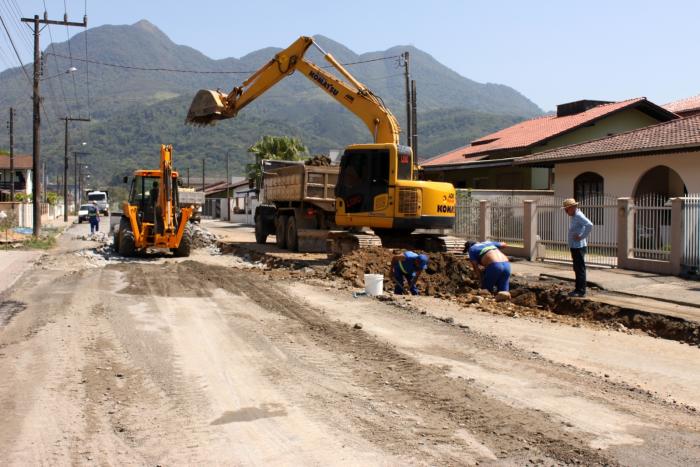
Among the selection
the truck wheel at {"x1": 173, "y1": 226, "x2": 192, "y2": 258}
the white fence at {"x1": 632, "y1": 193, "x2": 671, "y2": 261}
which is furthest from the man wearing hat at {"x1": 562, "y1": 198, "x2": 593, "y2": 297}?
the truck wheel at {"x1": 173, "y1": 226, "x2": 192, "y2": 258}

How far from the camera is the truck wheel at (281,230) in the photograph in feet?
77.8

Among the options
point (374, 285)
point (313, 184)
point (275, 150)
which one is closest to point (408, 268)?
point (374, 285)

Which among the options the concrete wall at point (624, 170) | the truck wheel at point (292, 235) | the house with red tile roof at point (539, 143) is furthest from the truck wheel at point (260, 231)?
the concrete wall at point (624, 170)

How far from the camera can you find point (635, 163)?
76.0 feet

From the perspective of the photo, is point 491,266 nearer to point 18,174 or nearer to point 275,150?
point 275,150

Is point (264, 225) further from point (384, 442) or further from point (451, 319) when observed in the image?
point (384, 442)

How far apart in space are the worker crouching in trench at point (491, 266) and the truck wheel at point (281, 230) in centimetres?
1140

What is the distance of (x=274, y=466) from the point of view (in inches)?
189

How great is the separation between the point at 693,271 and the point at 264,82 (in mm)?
13686

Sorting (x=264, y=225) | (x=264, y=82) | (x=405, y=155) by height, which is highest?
(x=264, y=82)

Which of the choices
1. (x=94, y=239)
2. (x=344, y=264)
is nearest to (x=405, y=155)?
(x=344, y=264)

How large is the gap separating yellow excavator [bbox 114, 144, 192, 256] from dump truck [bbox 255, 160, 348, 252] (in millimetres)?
3122

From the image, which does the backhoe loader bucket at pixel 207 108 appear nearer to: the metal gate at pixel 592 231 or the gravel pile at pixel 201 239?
the gravel pile at pixel 201 239

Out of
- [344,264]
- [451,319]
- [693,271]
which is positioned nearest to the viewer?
[451,319]
